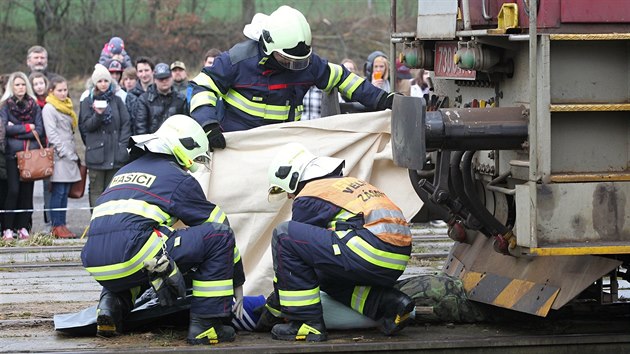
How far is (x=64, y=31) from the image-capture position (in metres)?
23.1

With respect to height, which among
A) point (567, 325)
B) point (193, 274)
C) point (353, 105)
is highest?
point (353, 105)

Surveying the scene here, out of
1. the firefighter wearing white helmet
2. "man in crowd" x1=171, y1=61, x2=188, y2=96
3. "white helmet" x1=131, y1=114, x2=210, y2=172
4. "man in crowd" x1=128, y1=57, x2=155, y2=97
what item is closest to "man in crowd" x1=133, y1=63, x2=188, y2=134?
"man in crowd" x1=171, y1=61, x2=188, y2=96

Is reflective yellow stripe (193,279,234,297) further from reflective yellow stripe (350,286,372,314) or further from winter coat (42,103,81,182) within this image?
winter coat (42,103,81,182)

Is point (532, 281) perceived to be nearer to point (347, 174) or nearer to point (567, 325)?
point (567, 325)

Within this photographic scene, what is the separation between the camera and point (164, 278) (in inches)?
243

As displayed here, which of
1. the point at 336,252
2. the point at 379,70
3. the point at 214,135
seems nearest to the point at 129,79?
the point at 379,70

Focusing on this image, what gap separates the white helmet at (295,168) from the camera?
6578 mm

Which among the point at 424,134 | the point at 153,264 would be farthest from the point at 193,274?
the point at 424,134

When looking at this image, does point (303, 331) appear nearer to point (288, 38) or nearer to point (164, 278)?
point (164, 278)

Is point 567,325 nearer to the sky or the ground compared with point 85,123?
nearer to the ground

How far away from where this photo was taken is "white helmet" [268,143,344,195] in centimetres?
658

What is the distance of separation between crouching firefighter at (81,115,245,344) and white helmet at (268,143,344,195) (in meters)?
0.41

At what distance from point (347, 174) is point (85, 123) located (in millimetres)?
4710

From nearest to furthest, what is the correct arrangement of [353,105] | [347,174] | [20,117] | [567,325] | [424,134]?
[424,134] < [567,325] < [347,174] < [353,105] < [20,117]
